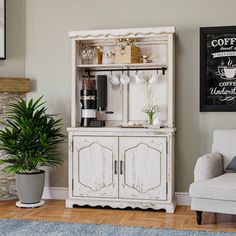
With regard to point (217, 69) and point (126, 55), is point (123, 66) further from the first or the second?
point (217, 69)

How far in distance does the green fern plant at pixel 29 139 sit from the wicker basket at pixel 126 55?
3.00ft

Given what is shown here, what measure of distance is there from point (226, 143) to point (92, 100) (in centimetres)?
142

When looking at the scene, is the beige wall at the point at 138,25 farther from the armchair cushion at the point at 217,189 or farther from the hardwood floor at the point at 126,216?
the armchair cushion at the point at 217,189

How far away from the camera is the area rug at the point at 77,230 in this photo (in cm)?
376

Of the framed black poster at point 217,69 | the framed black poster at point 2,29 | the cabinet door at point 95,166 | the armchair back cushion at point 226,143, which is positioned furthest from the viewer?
the framed black poster at point 2,29

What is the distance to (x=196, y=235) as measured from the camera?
373 centimetres

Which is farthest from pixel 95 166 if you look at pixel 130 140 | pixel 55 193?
pixel 55 193

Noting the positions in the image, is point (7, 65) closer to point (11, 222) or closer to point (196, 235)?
point (11, 222)

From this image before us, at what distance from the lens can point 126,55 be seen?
475 centimetres

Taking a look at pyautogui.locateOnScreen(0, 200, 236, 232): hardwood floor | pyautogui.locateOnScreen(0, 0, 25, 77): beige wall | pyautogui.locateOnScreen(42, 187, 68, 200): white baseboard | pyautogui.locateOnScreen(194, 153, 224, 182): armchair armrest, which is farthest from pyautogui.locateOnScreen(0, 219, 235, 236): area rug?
pyautogui.locateOnScreen(0, 0, 25, 77): beige wall

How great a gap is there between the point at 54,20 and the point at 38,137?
136cm

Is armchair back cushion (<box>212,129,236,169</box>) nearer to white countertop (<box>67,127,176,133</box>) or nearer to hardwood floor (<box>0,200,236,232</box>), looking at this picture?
white countertop (<box>67,127,176,133</box>)

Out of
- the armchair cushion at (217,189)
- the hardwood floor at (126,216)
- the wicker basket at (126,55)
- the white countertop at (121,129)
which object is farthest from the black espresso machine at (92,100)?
the armchair cushion at (217,189)

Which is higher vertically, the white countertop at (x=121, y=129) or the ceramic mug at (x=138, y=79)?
the ceramic mug at (x=138, y=79)
